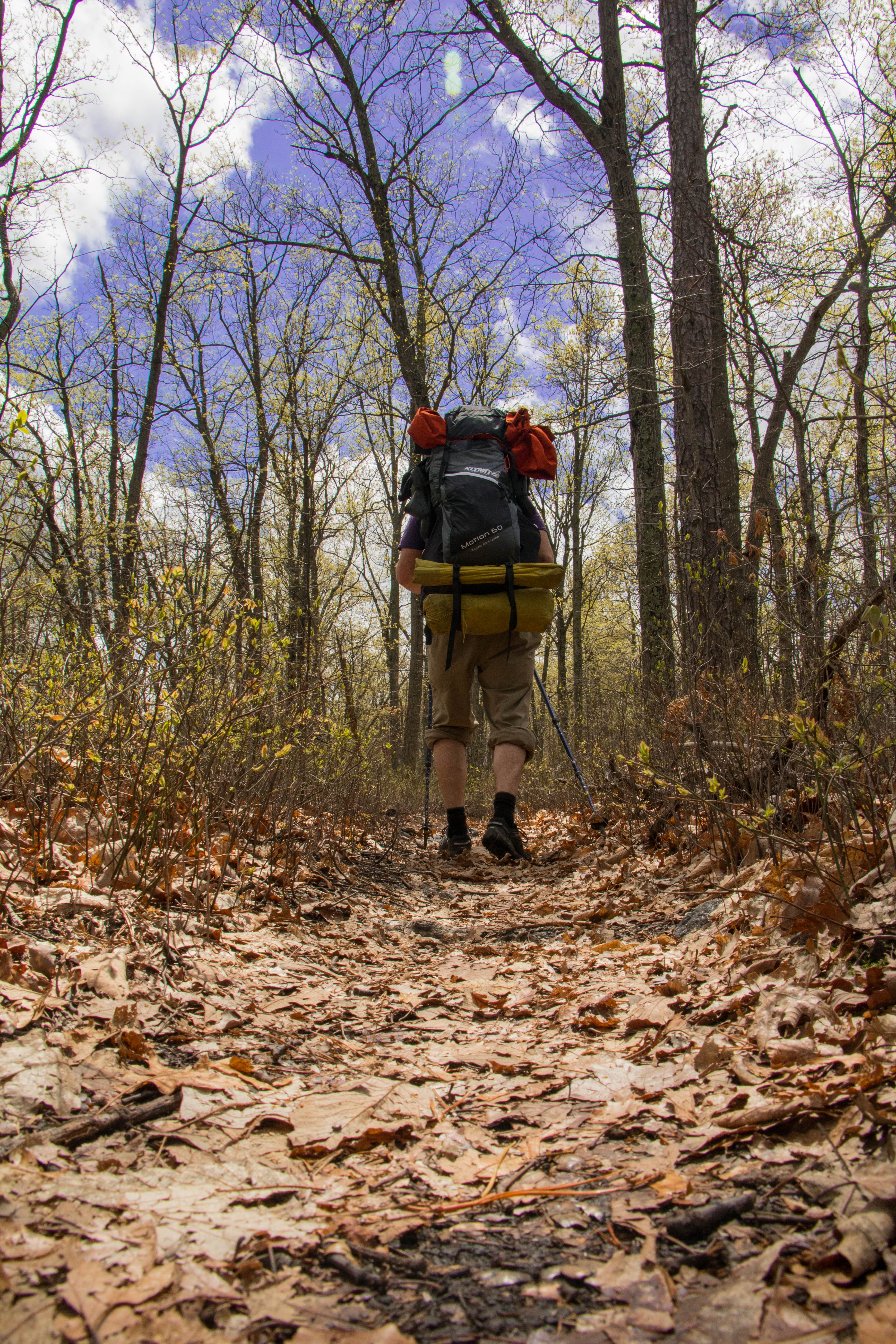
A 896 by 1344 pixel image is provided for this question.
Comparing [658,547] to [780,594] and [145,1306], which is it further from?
[145,1306]

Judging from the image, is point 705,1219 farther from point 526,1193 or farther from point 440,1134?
point 440,1134

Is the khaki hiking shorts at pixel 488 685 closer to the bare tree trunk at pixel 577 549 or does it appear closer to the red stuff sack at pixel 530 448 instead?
the red stuff sack at pixel 530 448

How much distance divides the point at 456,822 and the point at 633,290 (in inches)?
217

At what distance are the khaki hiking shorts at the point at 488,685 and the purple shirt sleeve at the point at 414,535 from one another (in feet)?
1.87

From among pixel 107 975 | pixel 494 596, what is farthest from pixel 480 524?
pixel 107 975

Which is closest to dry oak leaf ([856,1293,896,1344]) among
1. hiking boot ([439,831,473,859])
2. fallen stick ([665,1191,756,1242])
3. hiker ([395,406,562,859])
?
fallen stick ([665,1191,756,1242])

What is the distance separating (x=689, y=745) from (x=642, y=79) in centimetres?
846

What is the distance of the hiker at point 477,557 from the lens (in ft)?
13.8

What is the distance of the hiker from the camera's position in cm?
419

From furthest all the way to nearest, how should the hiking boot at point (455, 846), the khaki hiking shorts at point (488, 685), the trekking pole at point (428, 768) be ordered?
the trekking pole at point (428, 768) < the hiking boot at point (455, 846) < the khaki hiking shorts at point (488, 685)

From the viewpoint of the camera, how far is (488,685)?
14.7 ft

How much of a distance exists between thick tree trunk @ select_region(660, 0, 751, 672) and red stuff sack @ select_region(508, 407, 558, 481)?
3.19ft

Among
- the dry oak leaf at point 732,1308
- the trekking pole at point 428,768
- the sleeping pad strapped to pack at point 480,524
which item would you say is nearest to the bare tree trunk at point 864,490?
the sleeping pad strapped to pack at point 480,524

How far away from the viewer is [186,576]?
9.13ft
